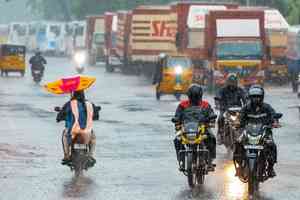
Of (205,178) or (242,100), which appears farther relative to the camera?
(242,100)

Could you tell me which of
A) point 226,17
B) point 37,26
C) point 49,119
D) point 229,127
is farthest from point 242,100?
point 37,26

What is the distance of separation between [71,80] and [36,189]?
226 cm

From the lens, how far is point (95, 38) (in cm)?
8656

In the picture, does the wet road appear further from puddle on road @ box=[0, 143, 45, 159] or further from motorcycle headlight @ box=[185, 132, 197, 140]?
motorcycle headlight @ box=[185, 132, 197, 140]

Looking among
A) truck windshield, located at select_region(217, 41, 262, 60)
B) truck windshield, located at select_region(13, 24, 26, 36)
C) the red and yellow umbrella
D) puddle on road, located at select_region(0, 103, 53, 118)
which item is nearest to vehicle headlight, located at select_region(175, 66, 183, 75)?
truck windshield, located at select_region(217, 41, 262, 60)

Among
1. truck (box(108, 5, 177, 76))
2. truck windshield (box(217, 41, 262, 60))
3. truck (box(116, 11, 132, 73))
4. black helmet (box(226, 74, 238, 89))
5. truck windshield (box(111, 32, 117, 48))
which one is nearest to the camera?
black helmet (box(226, 74, 238, 89))

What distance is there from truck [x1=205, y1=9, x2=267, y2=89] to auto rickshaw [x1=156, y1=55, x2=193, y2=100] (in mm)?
2596

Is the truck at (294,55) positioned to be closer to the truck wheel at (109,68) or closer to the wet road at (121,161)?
the wet road at (121,161)

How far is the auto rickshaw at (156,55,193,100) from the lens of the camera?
1633 inches

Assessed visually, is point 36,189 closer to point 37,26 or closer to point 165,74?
point 165,74

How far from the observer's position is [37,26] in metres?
119

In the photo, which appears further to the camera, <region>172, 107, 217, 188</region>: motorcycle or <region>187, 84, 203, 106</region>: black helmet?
<region>187, 84, 203, 106</region>: black helmet

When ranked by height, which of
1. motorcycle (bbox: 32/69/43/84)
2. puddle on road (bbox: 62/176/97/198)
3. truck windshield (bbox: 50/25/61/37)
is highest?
puddle on road (bbox: 62/176/97/198)

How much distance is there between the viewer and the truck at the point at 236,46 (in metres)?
44.8
